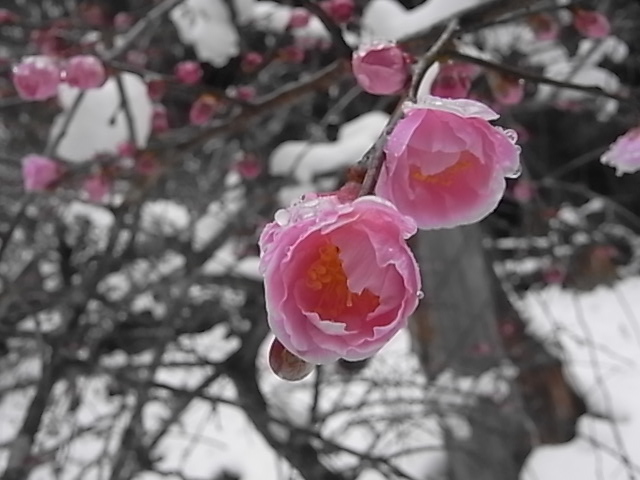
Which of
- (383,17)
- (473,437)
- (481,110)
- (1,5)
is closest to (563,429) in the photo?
(473,437)

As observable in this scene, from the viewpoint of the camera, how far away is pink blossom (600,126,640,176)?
591 millimetres

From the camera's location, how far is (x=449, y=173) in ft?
1.45

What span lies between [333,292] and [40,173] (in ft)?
2.31

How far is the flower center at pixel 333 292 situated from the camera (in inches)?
14.5

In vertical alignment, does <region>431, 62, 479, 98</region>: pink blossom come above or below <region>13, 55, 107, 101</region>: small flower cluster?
above

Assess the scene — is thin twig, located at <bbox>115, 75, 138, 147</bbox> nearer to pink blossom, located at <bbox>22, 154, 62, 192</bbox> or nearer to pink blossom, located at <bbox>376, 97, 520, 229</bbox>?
pink blossom, located at <bbox>22, 154, 62, 192</bbox>

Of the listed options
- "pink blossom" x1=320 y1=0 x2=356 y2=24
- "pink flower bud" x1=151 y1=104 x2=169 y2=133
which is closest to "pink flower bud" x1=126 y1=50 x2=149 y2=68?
"pink flower bud" x1=151 y1=104 x2=169 y2=133

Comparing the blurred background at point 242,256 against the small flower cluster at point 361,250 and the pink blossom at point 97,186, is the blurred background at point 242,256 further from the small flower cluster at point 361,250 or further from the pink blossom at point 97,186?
the small flower cluster at point 361,250

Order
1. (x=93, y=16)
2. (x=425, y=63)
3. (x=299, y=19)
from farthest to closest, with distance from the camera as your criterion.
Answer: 1. (x=93, y=16)
2. (x=299, y=19)
3. (x=425, y=63)

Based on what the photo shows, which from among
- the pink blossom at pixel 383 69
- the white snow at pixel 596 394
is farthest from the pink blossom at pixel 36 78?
the white snow at pixel 596 394

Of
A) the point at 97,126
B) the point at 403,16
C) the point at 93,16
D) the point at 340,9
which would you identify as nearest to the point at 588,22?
the point at 340,9

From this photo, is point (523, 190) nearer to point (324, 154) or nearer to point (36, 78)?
point (324, 154)

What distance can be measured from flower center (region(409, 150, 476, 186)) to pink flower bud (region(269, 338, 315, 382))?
117 millimetres

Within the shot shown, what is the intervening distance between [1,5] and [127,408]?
57.8 inches
